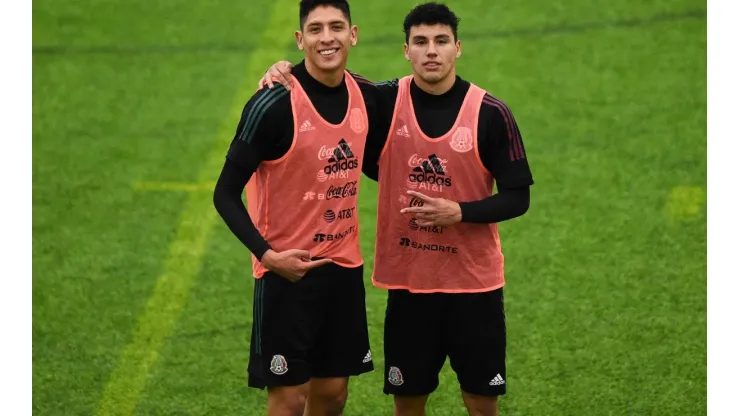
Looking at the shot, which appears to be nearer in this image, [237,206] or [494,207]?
[237,206]

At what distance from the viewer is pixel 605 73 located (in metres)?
10.9

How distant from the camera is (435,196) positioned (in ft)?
17.6

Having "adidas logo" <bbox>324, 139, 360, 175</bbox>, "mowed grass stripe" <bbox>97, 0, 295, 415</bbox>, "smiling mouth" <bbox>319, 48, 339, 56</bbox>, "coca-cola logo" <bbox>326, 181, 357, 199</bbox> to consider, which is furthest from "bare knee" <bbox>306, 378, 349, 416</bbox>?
"mowed grass stripe" <bbox>97, 0, 295, 415</bbox>

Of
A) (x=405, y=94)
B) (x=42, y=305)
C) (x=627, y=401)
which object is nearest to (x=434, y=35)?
(x=405, y=94)

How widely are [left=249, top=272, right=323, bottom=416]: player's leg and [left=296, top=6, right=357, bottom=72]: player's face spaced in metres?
0.91

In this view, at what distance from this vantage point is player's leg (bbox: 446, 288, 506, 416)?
541cm

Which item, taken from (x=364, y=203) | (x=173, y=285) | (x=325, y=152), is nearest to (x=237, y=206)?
(x=325, y=152)

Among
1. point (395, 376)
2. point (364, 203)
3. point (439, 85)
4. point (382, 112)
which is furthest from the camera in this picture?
point (364, 203)

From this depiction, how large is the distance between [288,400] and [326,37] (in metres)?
1.55

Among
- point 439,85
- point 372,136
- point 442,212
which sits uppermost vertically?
point 439,85

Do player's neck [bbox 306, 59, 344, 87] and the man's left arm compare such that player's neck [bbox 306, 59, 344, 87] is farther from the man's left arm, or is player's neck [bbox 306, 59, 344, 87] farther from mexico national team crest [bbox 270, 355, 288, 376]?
mexico national team crest [bbox 270, 355, 288, 376]

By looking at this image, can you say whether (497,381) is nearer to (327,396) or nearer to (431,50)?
(327,396)

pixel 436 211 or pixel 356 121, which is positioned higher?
pixel 356 121

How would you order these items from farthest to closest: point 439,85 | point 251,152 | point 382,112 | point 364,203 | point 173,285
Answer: point 364,203 < point 173,285 < point 382,112 < point 439,85 < point 251,152
